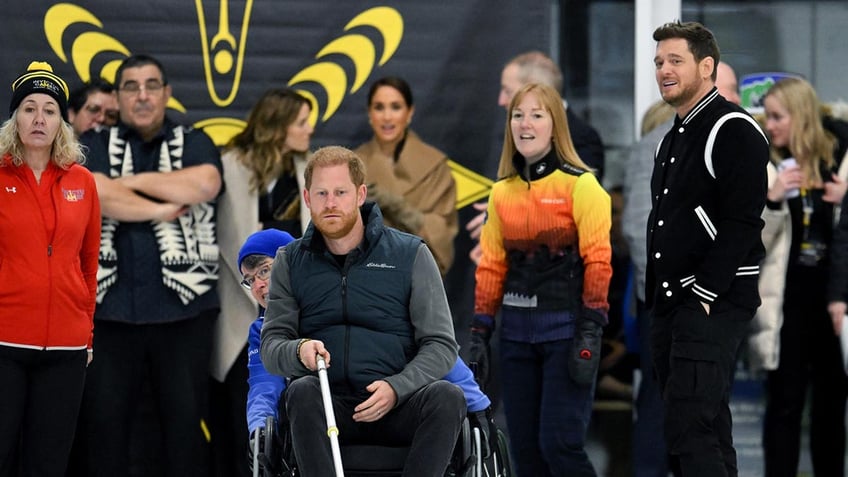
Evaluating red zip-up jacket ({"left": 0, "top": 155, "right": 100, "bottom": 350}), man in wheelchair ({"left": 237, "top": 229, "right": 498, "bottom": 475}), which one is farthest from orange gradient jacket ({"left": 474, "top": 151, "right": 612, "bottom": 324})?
red zip-up jacket ({"left": 0, "top": 155, "right": 100, "bottom": 350})

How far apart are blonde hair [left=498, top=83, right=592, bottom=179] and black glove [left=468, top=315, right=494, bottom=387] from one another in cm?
59

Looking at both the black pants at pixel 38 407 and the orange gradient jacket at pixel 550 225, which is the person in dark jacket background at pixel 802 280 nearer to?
the orange gradient jacket at pixel 550 225

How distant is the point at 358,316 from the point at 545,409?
4.86 ft

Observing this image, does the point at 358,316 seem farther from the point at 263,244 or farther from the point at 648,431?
the point at 648,431

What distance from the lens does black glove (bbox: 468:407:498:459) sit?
15.9 ft

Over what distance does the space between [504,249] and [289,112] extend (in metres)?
1.19

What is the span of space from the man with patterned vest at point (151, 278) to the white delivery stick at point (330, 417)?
6.46 feet

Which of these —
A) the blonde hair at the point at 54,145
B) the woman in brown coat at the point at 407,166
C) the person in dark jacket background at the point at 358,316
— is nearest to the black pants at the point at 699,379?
the person in dark jacket background at the point at 358,316

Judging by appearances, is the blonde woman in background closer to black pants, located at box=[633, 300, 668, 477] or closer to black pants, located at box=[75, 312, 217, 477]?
black pants, located at box=[633, 300, 668, 477]

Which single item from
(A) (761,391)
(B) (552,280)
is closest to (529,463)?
(B) (552,280)

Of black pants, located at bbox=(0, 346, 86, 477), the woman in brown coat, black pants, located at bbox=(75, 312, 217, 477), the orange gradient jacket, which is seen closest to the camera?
black pants, located at bbox=(0, 346, 86, 477)

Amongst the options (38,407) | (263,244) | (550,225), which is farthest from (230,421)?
(550,225)

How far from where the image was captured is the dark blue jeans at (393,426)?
461 cm

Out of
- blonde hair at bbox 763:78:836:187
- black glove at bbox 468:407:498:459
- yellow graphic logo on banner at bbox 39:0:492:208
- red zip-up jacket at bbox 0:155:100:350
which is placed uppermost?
yellow graphic logo on banner at bbox 39:0:492:208
